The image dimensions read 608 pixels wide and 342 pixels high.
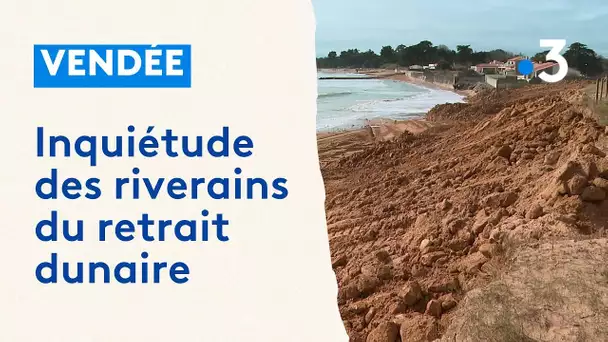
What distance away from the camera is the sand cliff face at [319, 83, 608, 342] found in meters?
3.76

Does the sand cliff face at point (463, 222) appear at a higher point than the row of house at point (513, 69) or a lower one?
lower

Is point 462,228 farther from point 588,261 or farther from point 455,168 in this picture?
point 455,168

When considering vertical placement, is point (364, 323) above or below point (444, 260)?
below

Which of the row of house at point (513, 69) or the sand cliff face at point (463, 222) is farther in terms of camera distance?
the row of house at point (513, 69)

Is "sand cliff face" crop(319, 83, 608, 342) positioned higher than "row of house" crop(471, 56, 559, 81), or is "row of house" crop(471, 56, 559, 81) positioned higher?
"row of house" crop(471, 56, 559, 81)

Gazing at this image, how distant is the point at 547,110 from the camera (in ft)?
26.8

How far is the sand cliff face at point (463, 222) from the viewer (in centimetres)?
376

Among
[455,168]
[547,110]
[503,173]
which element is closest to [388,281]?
[503,173]

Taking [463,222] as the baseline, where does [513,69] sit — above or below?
above

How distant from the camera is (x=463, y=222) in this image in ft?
15.9

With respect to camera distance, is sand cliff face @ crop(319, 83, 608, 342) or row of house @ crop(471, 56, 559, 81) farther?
row of house @ crop(471, 56, 559, 81)

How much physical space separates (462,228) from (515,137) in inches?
121

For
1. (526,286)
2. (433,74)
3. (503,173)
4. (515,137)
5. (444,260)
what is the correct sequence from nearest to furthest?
1. (526,286)
2. (444,260)
3. (503,173)
4. (515,137)
5. (433,74)

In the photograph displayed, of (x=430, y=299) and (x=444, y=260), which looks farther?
(x=444, y=260)
